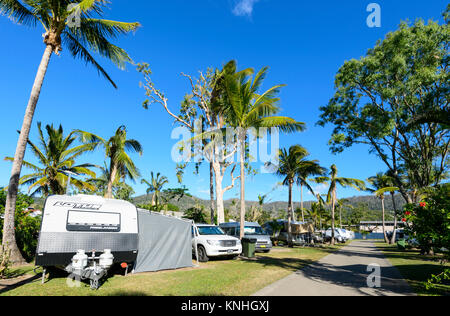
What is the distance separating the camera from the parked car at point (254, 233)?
55.5ft

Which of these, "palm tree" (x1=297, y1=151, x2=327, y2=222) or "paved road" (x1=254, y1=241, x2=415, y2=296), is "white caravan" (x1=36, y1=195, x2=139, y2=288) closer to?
"paved road" (x1=254, y1=241, x2=415, y2=296)

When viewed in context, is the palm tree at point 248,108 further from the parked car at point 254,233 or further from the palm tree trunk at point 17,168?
the palm tree trunk at point 17,168

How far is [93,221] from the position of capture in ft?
25.2

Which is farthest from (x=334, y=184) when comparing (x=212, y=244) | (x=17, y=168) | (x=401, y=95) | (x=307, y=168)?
(x=17, y=168)

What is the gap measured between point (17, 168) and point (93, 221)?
3.70 meters

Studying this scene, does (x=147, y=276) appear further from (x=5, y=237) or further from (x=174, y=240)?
(x=5, y=237)

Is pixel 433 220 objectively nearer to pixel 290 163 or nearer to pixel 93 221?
pixel 93 221

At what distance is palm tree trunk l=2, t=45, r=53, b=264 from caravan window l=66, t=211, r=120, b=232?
2.97 meters

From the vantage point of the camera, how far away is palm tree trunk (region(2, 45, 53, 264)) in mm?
8500

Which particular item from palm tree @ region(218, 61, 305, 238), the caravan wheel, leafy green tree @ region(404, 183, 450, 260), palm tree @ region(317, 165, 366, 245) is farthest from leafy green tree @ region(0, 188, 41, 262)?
palm tree @ region(317, 165, 366, 245)

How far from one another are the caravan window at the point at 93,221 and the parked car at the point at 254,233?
35.2 ft
